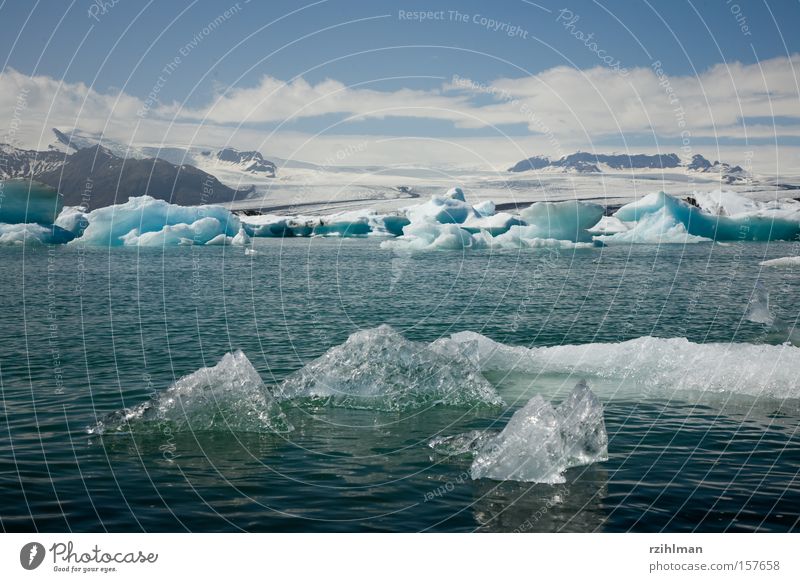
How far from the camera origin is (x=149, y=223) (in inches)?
3113

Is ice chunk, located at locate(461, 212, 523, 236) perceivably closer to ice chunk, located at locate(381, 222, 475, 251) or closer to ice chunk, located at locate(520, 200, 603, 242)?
ice chunk, located at locate(381, 222, 475, 251)

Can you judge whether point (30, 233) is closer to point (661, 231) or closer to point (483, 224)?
point (483, 224)

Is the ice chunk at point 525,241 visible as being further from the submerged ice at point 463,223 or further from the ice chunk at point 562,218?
the ice chunk at point 562,218

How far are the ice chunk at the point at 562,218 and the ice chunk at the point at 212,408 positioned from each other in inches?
2316

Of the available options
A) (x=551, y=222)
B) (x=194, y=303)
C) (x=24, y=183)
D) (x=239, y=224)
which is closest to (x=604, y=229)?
(x=551, y=222)

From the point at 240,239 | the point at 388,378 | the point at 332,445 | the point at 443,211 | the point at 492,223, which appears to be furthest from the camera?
the point at 240,239

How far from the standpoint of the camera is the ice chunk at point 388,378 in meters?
17.4

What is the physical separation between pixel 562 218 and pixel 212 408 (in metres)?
65.4

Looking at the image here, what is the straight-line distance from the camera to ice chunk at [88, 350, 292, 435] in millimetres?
14883

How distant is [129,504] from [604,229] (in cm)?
10321

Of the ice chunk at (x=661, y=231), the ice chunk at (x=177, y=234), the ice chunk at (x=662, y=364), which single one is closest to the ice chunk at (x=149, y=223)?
the ice chunk at (x=177, y=234)

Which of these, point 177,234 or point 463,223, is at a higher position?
point 463,223

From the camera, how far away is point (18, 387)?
18.5 meters

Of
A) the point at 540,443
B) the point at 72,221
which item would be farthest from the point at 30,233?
the point at 540,443
